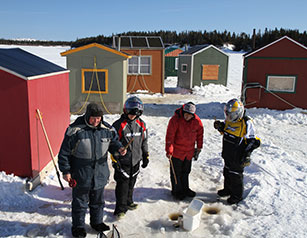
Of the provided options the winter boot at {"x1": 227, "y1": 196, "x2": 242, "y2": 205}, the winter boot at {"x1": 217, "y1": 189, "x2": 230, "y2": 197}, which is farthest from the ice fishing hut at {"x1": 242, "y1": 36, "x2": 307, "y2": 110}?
the winter boot at {"x1": 227, "y1": 196, "x2": 242, "y2": 205}

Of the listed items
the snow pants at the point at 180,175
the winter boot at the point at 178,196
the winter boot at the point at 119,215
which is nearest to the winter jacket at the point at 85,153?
the winter boot at the point at 119,215

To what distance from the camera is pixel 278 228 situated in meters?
4.16

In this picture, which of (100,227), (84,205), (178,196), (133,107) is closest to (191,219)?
(178,196)

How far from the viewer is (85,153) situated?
389 centimetres

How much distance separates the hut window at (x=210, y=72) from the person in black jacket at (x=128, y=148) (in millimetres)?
17541

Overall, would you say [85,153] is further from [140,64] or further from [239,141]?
[140,64]

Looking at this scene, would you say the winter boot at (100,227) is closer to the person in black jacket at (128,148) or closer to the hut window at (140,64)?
the person in black jacket at (128,148)

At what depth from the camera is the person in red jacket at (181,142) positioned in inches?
195

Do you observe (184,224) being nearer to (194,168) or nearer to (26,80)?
(194,168)

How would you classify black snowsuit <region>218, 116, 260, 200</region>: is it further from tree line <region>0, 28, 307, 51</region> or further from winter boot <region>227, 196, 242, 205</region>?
tree line <region>0, 28, 307, 51</region>

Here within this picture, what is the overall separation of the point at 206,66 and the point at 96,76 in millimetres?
11612

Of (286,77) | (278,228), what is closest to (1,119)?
(278,228)

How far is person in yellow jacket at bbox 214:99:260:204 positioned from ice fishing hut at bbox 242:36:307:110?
8.49 meters

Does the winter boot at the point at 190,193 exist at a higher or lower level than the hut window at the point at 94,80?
lower
